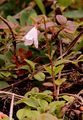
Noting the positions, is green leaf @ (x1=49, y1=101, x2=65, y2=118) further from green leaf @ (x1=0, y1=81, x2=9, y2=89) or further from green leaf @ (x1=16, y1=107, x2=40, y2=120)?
green leaf @ (x1=0, y1=81, x2=9, y2=89)

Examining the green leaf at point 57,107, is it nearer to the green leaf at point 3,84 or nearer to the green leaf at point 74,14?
the green leaf at point 3,84

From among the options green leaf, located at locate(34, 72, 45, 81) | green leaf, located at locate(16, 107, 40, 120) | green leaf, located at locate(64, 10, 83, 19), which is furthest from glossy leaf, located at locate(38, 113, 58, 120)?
green leaf, located at locate(64, 10, 83, 19)

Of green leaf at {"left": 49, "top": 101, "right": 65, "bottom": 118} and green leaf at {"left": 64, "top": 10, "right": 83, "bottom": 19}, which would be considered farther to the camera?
green leaf at {"left": 64, "top": 10, "right": 83, "bottom": 19}

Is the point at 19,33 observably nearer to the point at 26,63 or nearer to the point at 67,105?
the point at 26,63

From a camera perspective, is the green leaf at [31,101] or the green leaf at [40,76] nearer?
the green leaf at [31,101]

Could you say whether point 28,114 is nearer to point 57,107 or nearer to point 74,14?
point 57,107

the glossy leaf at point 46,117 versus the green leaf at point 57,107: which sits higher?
the green leaf at point 57,107

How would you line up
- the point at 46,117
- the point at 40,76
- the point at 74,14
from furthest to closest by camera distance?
the point at 74,14 → the point at 40,76 → the point at 46,117

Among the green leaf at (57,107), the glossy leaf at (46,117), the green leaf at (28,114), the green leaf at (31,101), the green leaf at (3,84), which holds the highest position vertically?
the green leaf at (3,84)

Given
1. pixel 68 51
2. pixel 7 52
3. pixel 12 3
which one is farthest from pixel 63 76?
pixel 12 3

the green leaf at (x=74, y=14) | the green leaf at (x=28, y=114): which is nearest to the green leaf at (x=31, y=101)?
the green leaf at (x=28, y=114)

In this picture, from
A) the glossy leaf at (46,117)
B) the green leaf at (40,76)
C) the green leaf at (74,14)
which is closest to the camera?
the glossy leaf at (46,117)

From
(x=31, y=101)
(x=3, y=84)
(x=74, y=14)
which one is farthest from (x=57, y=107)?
(x=74, y=14)

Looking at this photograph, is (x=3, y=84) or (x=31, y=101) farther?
(x=3, y=84)
